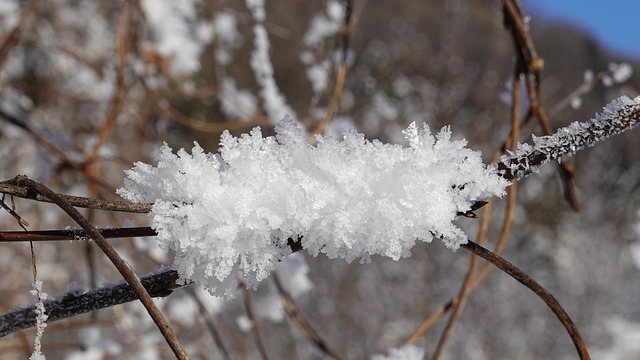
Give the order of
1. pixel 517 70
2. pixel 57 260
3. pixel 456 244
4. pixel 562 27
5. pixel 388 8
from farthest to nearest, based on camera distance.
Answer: pixel 562 27, pixel 388 8, pixel 57 260, pixel 517 70, pixel 456 244

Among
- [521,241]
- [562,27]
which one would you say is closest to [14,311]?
[521,241]

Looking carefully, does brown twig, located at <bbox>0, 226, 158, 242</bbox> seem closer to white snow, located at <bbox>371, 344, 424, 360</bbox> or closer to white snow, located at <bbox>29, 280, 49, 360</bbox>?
white snow, located at <bbox>29, 280, 49, 360</bbox>

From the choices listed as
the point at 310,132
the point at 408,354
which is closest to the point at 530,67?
the point at 408,354

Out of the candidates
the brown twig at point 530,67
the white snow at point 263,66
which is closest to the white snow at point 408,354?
the brown twig at point 530,67

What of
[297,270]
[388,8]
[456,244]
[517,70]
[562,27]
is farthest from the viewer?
[562,27]

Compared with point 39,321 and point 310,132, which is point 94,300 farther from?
point 310,132

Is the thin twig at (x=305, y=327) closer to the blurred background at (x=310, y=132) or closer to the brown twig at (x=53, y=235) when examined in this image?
the blurred background at (x=310, y=132)

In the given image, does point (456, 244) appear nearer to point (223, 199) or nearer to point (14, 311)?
point (223, 199)
